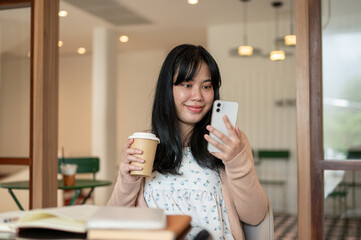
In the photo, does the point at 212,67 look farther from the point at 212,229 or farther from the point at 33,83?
the point at 33,83

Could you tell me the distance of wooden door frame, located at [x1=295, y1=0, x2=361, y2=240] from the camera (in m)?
1.61

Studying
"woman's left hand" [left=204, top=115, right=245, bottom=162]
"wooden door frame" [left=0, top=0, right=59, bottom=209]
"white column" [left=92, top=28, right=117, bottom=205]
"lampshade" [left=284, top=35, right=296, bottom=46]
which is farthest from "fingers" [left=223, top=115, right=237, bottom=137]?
"white column" [left=92, top=28, right=117, bottom=205]

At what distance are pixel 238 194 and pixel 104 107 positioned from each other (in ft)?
17.8

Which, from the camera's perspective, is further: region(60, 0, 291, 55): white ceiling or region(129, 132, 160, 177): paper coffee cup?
region(60, 0, 291, 55): white ceiling

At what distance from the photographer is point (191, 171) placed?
1.55m

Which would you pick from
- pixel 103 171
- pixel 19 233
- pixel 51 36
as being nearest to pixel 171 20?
pixel 103 171

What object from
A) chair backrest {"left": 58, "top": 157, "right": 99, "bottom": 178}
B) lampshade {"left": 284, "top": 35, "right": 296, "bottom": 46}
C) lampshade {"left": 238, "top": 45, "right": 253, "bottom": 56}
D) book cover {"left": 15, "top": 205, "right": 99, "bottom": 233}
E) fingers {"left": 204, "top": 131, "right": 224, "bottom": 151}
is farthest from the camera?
lampshade {"left": 238, "top": 45, "right": 253, "bottom": 56}

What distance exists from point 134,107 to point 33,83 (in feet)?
21.5

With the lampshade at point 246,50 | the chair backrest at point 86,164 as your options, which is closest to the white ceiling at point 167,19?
the lampshade at point 246,50

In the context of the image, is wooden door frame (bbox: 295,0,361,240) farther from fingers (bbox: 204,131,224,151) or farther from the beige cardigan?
fingers (bbox: 204,131,224,151)

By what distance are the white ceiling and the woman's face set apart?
3.99 m

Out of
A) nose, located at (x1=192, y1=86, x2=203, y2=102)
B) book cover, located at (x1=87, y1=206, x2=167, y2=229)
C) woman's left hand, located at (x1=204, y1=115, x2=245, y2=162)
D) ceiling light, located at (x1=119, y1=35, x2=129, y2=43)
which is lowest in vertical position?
book cover, located at (x1=87, y1=206, x2=167, y2=229)

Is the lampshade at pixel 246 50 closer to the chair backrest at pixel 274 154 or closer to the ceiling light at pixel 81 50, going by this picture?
the chair backrest at pixel 274 154

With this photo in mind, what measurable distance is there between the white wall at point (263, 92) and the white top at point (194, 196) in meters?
5.07
